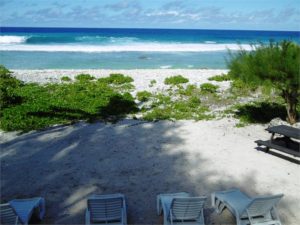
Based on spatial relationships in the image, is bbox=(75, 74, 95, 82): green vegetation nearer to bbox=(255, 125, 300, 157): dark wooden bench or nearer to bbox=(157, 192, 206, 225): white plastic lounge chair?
bbox=(255, 125, 300, 157): dark wooden bench

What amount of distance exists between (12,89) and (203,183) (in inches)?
465

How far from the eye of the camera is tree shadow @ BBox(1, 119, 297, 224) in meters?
7.46

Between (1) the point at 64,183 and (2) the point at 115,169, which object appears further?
(2) the point at 115,169

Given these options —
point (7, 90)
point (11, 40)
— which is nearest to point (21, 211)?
point (7, 90)

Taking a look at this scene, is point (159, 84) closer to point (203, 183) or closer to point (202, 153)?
point (202, 153)

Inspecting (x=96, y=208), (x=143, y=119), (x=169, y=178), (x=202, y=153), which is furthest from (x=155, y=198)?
(x=143, y=119)

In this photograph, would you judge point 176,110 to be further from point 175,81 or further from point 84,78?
point 84,78

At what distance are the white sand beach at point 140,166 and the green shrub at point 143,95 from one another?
368 centimetres

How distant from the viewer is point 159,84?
65.2 feet

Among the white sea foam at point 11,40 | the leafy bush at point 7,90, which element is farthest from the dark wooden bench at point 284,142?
the white sea foam at point 11,40

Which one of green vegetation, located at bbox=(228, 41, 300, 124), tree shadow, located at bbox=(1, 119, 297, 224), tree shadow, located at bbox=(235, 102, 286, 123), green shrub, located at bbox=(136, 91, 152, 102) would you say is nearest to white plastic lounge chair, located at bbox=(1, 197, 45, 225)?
tree shadow, located at bbox=(1, 119, 297, 224)

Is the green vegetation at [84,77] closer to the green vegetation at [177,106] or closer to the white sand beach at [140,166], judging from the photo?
the green vegetation at [177,106]

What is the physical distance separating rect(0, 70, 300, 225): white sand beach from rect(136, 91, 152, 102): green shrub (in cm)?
368

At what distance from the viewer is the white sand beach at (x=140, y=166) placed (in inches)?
297
